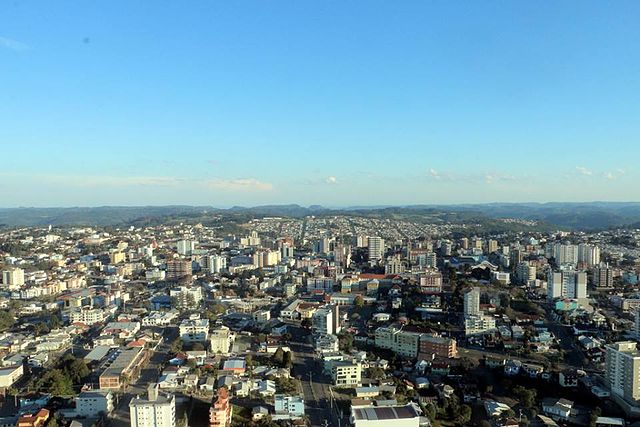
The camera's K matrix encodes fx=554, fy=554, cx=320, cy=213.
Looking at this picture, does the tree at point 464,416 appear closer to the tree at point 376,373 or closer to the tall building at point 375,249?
the tree at point 376,373

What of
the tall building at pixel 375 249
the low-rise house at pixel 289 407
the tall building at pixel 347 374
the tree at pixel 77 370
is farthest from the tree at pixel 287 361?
the tall building at pixel 375 249

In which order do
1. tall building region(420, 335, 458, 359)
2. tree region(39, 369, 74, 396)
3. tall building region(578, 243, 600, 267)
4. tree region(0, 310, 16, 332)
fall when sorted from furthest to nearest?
1. tall building region(578, 243, 600, 267)
2. tree region(0, 310, 16, 332)
3. tall building region(420, 335, 458, 359)
4. tree region(39, 369, 74, 396)

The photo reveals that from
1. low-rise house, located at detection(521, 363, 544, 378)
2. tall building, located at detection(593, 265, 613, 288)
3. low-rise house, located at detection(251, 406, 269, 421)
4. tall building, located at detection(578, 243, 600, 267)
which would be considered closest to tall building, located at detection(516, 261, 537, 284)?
tall building, located at detection(593, 265, 613, 288)

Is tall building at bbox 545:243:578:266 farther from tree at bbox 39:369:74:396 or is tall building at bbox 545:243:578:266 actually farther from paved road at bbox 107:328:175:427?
tree at bbox 39:369:74:396

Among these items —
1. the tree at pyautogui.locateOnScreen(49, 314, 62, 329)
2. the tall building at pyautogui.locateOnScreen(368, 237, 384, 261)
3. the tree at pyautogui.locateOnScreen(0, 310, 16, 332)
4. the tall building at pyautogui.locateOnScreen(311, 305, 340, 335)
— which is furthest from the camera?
the tall building at pyautogui.locateOnScreen(368, 237, 384, 261)

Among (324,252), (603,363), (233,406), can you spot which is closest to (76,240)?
(324,252)

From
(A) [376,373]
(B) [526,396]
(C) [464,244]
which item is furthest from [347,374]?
(C) [464,244]

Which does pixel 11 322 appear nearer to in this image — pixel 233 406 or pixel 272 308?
pixel 272 308
